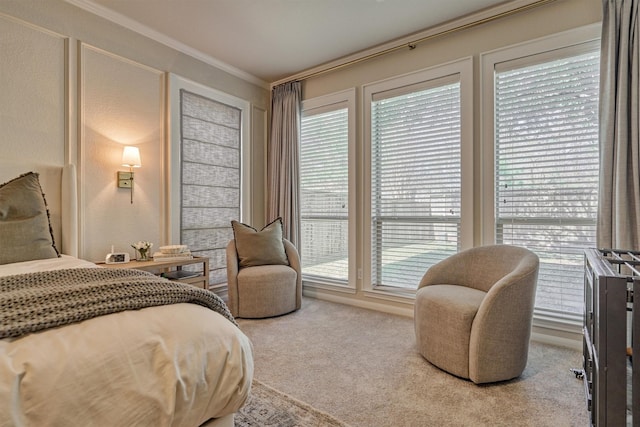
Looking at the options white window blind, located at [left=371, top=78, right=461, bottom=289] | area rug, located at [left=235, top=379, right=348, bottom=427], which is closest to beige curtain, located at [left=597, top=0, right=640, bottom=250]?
white window blind, located at [left=371, top=78, right=461, bottom=289]

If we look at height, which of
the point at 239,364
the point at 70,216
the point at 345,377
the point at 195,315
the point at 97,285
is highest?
the point at 70,216

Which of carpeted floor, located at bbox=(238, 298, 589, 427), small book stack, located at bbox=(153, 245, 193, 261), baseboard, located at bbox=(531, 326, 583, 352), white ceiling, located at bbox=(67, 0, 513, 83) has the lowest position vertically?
carpeted floor, located at bbox=(238, 298, 589, 427)

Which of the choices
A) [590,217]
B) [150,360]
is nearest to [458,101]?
[590,217]

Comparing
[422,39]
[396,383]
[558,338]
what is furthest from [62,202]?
[558,338]

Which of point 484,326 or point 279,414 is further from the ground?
point 484,326

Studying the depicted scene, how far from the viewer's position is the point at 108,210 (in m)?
2.80

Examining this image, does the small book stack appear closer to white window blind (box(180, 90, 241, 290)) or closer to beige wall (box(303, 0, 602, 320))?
white window blind (box(180, 90, 241, 290))

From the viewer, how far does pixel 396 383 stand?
192 cm

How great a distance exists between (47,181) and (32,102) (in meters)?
0.59

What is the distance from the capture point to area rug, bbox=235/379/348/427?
60.9 inches

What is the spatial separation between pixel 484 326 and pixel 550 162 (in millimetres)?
1552

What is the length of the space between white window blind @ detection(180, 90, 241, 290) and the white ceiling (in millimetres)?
605

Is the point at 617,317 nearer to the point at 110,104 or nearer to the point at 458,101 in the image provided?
the point at 458,101

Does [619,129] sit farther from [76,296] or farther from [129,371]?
[76,296]
